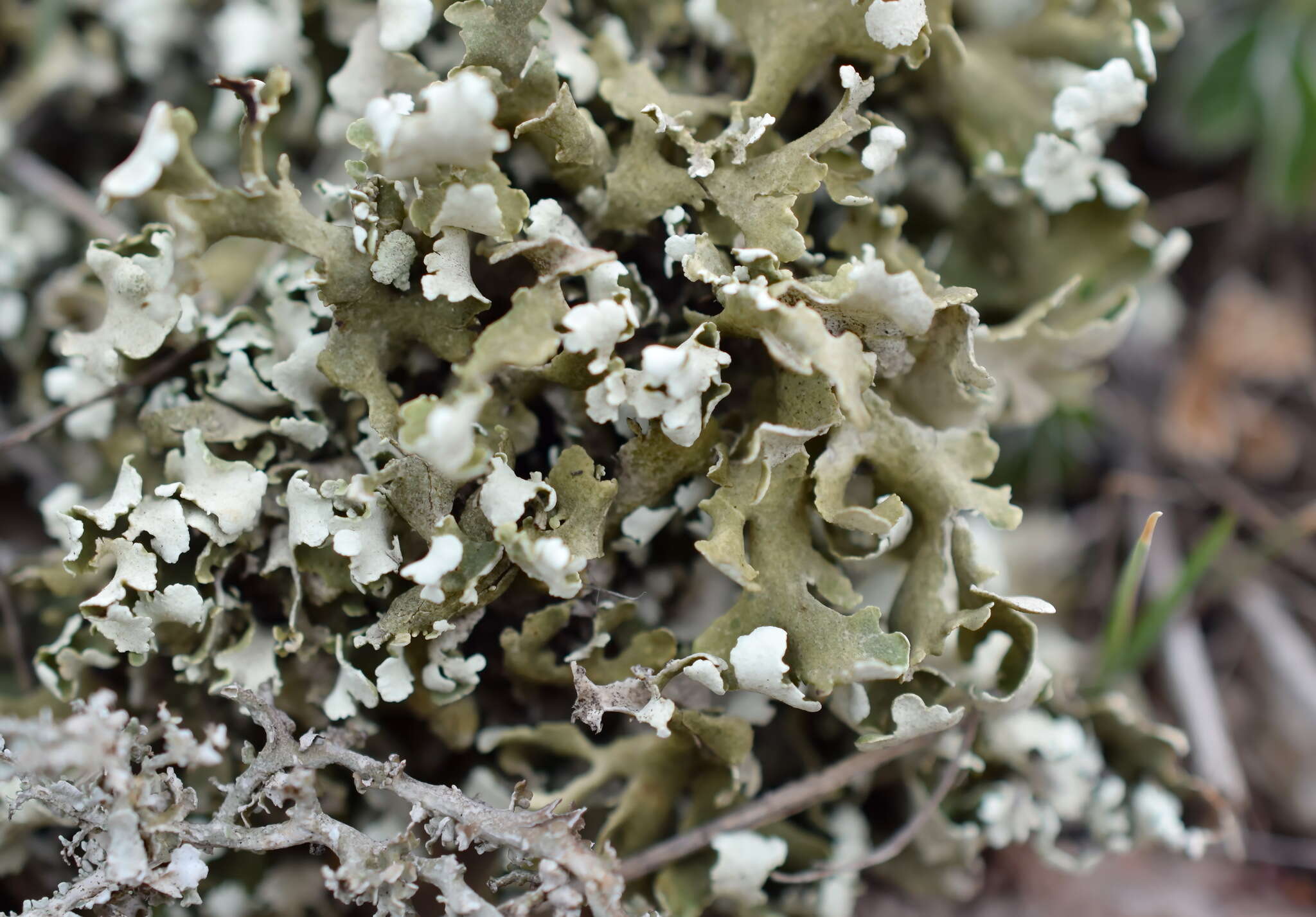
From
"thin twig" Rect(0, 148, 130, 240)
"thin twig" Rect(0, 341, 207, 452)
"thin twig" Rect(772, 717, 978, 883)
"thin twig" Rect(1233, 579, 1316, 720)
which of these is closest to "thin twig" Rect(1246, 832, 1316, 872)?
"thin twig" Rect(1233, 579, 1316, 720)

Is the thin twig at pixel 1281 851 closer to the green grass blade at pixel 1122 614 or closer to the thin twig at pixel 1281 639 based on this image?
the thin twig at pixel 1281 639

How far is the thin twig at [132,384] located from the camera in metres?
1.34

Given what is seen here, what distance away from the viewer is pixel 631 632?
1.30 meters

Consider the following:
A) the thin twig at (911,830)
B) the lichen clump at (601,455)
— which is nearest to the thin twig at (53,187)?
the lichen clump at (601,455)

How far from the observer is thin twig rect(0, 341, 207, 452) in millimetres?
1337

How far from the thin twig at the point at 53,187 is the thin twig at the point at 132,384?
377mm

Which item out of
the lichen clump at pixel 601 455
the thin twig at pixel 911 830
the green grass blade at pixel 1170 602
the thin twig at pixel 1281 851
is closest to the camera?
the lichen clump at pixel 601 455

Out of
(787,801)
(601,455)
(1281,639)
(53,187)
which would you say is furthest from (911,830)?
(53,187)

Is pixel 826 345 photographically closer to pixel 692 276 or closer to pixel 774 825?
pixel 692 276

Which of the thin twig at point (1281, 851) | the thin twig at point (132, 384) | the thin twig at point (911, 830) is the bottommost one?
the thin twig at point (1281, 851)

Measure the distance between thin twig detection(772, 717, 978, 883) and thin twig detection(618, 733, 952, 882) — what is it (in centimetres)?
5

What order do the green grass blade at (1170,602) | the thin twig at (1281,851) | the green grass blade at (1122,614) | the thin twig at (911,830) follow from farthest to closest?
1. the thin twig at (1281,851)
2. the green grass blade at (1170,602)
3. the green grass blade at (1122,614)
4. the thin twig at (911,830)

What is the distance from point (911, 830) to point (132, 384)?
3.84 feet

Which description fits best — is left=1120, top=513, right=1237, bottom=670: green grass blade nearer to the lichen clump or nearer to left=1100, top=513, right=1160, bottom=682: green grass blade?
left=1100, top=513, right=1160, bottom=682: green grass blade
